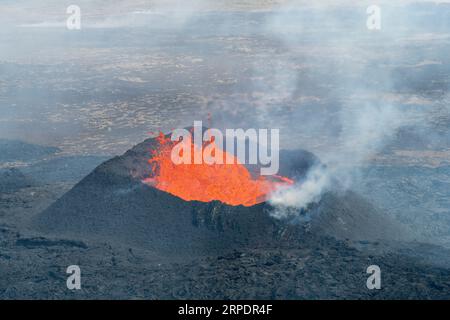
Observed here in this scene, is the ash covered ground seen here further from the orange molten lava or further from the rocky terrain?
the orange molten lava

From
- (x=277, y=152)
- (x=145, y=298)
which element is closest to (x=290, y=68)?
(x=277, y=152)

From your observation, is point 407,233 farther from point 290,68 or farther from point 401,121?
point 290,68

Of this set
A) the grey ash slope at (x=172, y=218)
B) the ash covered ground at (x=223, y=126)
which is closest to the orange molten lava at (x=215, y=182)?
the grey ash slope at (x=172, y=218)

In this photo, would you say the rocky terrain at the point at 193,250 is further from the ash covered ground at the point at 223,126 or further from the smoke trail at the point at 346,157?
the smoke trail at the point at 346,157

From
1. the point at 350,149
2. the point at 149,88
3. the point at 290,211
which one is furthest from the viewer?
the point at 149,88

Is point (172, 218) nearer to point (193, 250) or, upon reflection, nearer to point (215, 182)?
point (193, 250)

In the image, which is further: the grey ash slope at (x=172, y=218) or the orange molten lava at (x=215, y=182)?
the orange molten lava at (x=215, y=182)

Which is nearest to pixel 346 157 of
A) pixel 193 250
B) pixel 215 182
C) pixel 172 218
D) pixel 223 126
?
pixel 223 126
